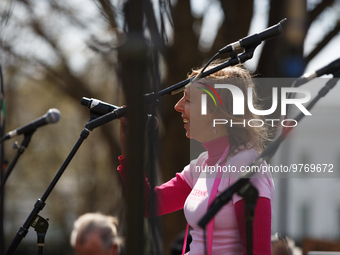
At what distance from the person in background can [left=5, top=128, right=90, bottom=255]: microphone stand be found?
1.60 feet

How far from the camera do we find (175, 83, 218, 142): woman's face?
3.99 ft

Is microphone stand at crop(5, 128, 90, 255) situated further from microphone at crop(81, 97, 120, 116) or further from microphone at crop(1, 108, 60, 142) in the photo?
microphone at crop(1, 108, 60, 142)

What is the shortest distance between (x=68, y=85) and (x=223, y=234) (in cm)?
360

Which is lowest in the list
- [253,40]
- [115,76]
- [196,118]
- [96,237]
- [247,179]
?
[96,237]

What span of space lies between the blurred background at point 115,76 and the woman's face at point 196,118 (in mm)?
142

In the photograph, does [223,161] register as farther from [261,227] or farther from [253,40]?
[253,40]

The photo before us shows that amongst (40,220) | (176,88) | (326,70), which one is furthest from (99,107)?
(326,70)

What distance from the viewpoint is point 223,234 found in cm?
108

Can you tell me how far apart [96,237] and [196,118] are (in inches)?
33.7

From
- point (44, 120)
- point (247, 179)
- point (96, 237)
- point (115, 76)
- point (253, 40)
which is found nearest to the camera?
point (247, 179)

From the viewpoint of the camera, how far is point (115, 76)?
13.8 feet

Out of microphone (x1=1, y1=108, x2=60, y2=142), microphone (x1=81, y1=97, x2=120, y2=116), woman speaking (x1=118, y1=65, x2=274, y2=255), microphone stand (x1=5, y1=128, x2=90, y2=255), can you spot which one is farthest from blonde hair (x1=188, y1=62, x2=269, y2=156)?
microphone (x1=1, y1=108, x2=60, y2=142)

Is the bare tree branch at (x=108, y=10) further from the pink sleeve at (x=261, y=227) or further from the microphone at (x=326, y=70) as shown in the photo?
the pink sleeve at (x=261, y=227)

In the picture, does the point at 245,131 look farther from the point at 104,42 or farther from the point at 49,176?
the point at 49,176
